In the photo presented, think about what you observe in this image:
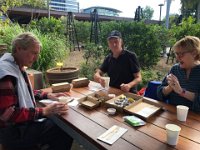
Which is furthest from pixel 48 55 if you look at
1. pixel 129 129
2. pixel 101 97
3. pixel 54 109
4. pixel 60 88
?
pixel 129 129

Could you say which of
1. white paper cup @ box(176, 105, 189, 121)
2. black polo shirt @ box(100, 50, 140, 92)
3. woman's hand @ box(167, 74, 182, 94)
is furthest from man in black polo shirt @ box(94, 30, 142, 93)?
white paper cup @ box(176, 105, 189, 121)

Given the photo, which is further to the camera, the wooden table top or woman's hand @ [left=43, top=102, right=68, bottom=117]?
woman's hand @ [left=43, top=102, right=68, bottom=117]

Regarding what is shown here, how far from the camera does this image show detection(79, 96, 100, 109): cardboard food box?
1.89m

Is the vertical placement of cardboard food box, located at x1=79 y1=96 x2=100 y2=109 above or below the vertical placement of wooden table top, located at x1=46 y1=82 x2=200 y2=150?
above

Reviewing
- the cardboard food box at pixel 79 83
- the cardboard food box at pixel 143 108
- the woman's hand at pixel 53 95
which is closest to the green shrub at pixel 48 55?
the cardboard food box at pixel 79 83

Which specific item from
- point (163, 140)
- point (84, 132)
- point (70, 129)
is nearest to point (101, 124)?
point (84, 132)

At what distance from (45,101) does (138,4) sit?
717 cm

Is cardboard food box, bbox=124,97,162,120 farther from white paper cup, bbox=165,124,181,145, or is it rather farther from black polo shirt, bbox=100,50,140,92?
black polo shirt, bbox=100,50,140,92

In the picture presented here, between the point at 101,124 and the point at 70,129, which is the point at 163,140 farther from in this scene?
the point at 70,129

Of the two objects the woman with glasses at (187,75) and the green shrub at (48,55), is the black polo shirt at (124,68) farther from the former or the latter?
the green shrub at (48,55)

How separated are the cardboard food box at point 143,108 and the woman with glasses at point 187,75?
223 millimetres

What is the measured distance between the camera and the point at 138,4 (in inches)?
325

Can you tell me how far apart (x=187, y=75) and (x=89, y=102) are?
96 centimetres

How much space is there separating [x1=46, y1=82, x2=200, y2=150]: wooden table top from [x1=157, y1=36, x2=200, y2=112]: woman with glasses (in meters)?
0.16
